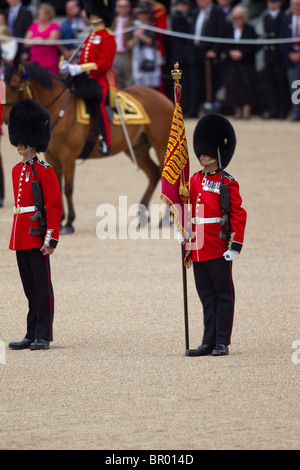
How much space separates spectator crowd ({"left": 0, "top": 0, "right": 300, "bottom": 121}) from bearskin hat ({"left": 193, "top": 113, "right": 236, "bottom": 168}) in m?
Answer: 10.3

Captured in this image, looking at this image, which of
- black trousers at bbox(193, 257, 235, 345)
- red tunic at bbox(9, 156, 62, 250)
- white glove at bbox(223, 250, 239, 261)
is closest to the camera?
white glove at bbox(223, 250, 239, 261)

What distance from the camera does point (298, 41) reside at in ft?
53.8

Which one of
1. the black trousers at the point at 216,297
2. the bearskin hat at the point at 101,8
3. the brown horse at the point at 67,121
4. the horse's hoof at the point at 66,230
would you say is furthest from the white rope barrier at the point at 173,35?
the black trousers at the point at 216,297

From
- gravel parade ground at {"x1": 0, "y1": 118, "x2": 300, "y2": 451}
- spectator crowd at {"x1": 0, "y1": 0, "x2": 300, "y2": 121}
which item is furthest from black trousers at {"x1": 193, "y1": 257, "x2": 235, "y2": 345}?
spectator crowd at {"x1": 0, "y1": 0, "x2": 300, "y2": 121}

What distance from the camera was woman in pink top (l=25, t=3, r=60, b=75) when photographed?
56.4 feet

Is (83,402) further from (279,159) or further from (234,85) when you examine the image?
(234,85)

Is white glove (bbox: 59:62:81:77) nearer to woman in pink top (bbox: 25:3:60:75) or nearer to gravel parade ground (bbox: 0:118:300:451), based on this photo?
gravel parade ground (bbox: 0:118:300:451)

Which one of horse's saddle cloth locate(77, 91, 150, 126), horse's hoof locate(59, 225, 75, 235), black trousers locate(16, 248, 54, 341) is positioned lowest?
horse's hoof locate(59, 225, 75, 235)

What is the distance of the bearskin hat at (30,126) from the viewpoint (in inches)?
262

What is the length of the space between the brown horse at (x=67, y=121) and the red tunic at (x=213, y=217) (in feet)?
14.6

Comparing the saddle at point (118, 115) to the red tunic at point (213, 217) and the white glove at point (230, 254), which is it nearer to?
the red tunic at point (213, 217)

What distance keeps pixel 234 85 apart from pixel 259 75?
145 cm

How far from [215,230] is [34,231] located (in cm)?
105
